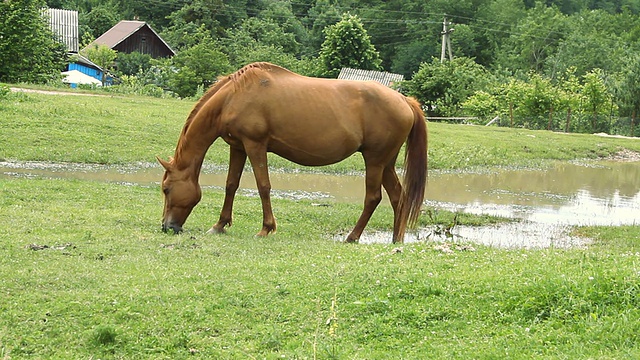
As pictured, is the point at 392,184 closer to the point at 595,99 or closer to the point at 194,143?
the point at 194,143

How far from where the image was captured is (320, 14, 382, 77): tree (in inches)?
2146

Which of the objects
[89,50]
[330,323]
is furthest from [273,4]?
[330,323]

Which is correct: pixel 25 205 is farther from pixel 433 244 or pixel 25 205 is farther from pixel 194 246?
pixel 433 244

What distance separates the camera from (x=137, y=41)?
6531 cm

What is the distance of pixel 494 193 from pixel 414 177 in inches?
348

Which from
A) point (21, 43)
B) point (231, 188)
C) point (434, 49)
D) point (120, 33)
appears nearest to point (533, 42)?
point (434, 49)

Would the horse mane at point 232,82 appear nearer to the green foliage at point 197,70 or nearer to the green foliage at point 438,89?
the green foliage at point 197,70

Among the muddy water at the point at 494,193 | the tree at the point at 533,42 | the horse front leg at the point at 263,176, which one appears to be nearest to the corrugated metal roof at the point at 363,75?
the muddy water at the point at 494,193

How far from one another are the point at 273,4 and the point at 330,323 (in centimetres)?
8005

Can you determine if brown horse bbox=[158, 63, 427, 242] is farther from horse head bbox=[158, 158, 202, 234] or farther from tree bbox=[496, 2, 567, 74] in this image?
tree bbox=[496, 2, 567, 74]

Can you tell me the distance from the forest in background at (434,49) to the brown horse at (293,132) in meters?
26.1

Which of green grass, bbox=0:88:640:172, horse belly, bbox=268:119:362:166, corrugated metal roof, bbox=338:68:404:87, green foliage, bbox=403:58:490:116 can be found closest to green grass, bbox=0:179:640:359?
horse belly, bbox=268:119:362:166

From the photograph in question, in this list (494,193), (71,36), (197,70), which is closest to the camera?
(494,193)

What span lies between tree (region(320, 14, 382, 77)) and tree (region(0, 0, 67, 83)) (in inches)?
887
